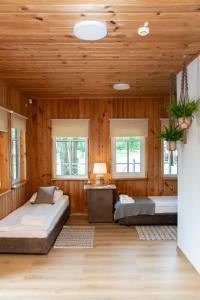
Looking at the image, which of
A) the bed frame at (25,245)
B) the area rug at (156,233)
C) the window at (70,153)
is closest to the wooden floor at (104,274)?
the bed frame at (25,245)

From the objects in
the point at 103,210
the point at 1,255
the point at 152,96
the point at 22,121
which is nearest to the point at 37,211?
the point at 1,255

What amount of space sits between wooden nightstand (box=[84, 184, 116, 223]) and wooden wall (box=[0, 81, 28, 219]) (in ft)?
4.37

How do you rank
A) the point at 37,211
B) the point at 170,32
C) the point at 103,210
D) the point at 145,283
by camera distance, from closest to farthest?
1. the point at 170,32
2. the point at 145,283
3. the point at 37,211
4. the point at 103,210

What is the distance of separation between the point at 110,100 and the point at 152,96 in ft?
3.06

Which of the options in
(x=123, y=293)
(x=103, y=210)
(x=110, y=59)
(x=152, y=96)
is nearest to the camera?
(x=123, y=293)

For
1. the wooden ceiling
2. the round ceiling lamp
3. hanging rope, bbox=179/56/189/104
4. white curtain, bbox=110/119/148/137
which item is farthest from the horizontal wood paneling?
hanging rope, bbox=179/56/189/104

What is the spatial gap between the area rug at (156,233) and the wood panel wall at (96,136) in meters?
1.14

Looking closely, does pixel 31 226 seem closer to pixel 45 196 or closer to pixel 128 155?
pixel 45 196

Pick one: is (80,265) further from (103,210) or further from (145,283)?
(103,210)

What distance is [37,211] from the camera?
4500 mm

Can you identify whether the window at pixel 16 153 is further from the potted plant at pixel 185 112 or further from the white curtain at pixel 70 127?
the potted plant at pixel 185 112

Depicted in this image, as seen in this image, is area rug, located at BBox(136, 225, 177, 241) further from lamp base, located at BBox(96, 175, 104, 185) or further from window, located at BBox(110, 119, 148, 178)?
window, located at BBox(110, 119, 148, 178)

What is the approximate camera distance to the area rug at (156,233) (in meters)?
4.38

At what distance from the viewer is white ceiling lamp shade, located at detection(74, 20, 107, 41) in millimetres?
2318
